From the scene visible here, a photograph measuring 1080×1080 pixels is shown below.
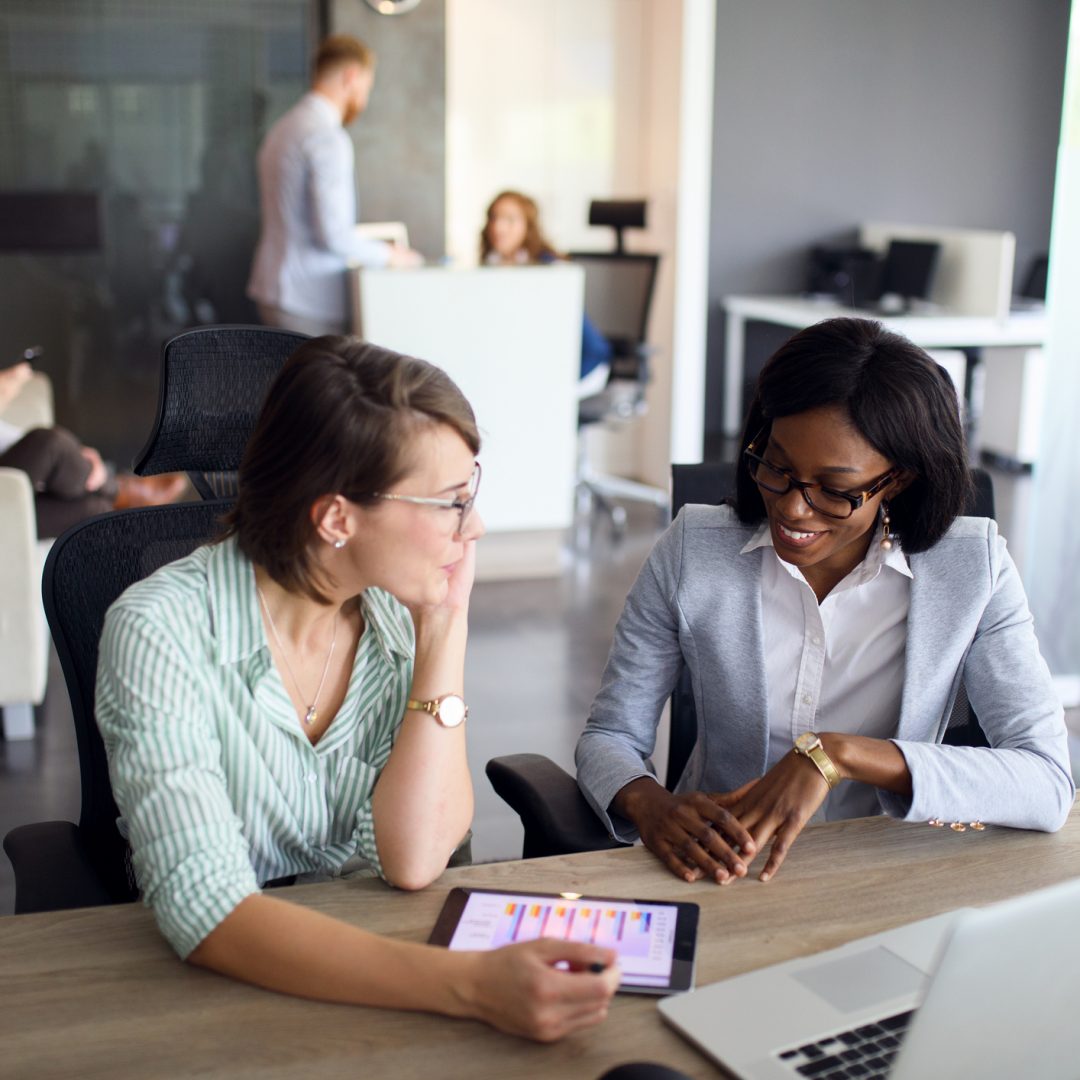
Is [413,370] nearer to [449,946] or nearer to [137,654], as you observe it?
[137,654]

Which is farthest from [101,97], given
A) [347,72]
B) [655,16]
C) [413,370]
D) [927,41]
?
[413,370]

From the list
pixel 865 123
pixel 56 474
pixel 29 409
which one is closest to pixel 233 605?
pixel 56 474

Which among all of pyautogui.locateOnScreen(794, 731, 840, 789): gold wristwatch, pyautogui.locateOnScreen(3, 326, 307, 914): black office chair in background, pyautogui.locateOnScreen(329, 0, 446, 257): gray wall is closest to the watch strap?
pyautogui.locateOnScreen(794, 731, 840, 789): gold wristwatch

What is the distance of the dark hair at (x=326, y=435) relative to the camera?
1290mm

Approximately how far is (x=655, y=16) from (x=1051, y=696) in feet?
18.0

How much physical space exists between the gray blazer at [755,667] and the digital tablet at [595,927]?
12.3 inches

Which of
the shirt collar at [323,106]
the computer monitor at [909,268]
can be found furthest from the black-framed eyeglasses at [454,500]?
the computer monitor at [909,268]

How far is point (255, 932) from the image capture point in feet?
3.80

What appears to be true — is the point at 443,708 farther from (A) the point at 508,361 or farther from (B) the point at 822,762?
(A) the point at 508,361

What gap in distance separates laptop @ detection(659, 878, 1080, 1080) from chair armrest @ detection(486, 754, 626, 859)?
41cm

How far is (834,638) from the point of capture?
5.61 feet

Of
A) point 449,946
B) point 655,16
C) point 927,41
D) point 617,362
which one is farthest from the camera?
point 927,41

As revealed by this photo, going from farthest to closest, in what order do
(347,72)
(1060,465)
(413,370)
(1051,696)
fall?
(347,72) → (1060,465) → (1051,696) → (413,370)

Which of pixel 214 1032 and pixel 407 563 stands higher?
pixel 407 563
